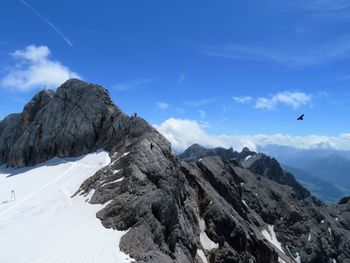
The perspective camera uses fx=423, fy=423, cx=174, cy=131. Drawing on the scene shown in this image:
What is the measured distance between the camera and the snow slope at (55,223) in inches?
1186

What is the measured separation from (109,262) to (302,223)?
14676 centimetres

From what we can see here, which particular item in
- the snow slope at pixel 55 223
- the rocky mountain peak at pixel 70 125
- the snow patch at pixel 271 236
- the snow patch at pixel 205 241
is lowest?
the snow patch at pixel 271 236

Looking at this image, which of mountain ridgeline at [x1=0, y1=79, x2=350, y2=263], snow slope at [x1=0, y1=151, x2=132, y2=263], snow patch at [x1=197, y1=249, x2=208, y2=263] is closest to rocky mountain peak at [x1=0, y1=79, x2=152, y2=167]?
mountain ridgeline at [x1=0, y1=79, x2=350, y2=263]

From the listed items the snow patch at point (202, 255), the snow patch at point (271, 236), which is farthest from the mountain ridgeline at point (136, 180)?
the snow patch at point (271, 236)

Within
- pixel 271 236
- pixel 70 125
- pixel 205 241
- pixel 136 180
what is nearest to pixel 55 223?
pixel 136 180

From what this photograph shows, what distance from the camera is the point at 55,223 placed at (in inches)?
1475

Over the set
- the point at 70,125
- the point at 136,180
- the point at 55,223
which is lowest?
the point at 55,223

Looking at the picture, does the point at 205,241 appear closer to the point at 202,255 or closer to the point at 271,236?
the point at 202,255

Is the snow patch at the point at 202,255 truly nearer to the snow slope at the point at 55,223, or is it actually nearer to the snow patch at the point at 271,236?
the snow slope at the point at 55,223

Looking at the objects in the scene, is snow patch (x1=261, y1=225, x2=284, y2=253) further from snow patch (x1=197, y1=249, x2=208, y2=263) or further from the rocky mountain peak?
snow patch (x1=197, y1=249, x2=208, y2=263)

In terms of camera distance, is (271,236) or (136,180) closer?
(136,180)

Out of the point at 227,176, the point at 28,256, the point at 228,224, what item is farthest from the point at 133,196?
the point at 227,176

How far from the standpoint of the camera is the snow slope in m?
30.1

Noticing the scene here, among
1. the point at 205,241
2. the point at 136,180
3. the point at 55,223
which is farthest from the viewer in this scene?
the point at 205,241
